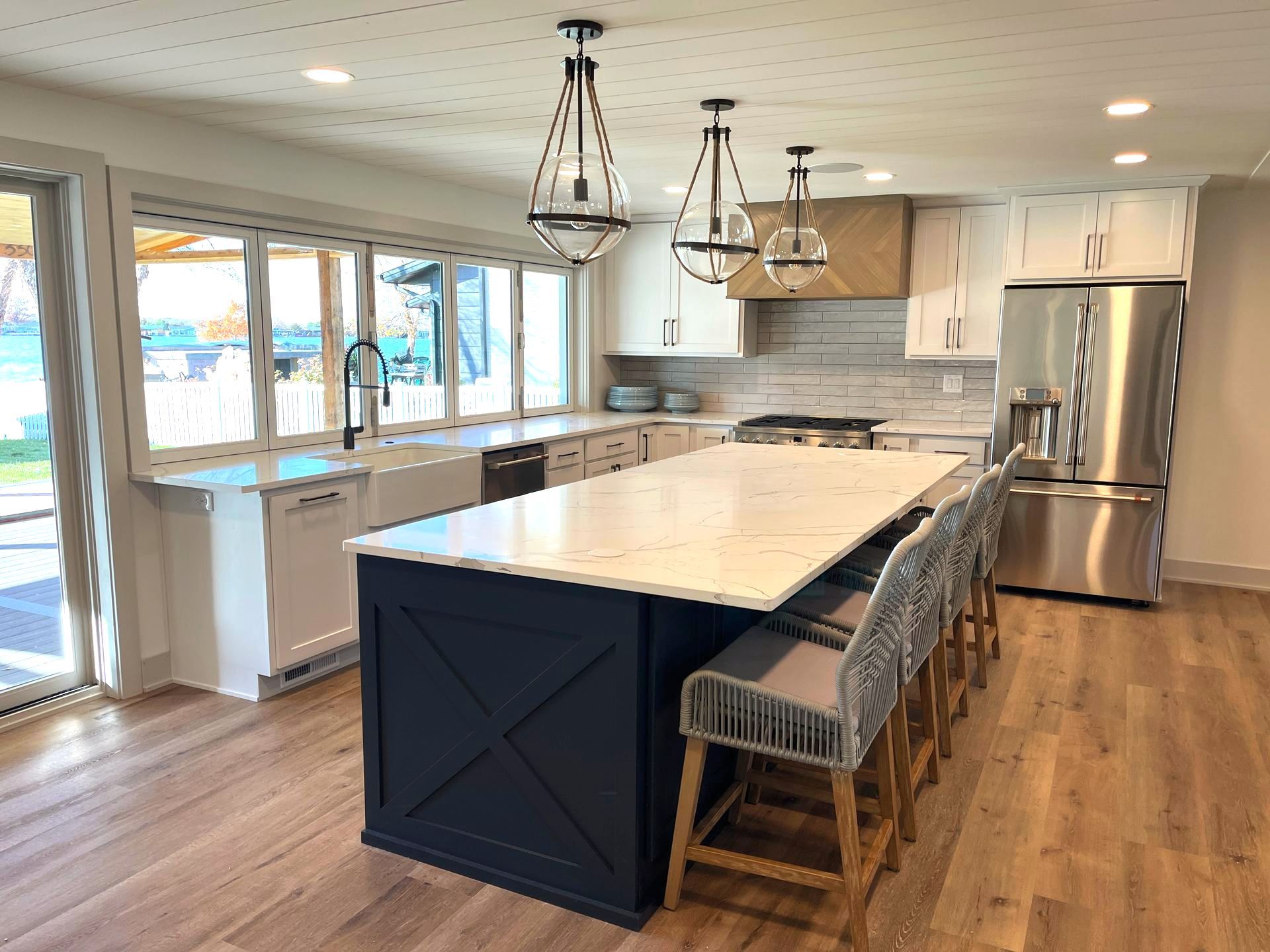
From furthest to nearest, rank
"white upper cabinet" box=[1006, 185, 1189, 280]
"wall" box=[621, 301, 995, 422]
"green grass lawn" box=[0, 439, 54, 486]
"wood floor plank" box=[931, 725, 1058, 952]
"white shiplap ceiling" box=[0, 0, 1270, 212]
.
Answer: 1. "wall" box=[621, 301, 995, 422]
2. "white upper cabinet" box=[1006, 185, 1189, 280]
3. "green grass lawn" box=[0, 439, 54, 486]
4. "white shiplap ceiling" box=[0, 0, 1270, 212]
5. "wood floor plank" box=[931, 725, 1058, 952]

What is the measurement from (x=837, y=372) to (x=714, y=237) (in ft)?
10.5

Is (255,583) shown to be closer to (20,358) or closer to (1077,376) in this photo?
(20,358)

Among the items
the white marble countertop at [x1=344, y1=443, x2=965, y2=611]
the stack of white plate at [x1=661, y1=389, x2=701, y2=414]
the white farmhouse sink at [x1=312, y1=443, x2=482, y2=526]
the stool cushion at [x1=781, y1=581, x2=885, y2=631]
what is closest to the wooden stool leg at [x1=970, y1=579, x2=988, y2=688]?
the white marble countertop at [x1=344, y1=443, x2=965, y2=611]

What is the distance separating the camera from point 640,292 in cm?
628

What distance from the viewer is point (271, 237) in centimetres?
409

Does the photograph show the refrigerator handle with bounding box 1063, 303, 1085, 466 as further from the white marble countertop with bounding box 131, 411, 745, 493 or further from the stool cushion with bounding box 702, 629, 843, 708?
the stool cushion with bounding box 702, 629, 843, 708

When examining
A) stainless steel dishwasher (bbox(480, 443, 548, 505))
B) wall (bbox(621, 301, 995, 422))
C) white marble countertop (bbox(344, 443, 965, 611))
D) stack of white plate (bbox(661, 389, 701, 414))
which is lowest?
stainless steel dishwasher (bbox(480, 443, 548, 505))

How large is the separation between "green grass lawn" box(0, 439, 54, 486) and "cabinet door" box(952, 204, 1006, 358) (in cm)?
455

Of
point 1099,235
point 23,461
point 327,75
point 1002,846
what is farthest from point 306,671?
point 1099,235

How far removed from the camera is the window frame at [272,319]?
4.07 m

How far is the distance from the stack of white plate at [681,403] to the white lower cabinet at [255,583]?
2902mm

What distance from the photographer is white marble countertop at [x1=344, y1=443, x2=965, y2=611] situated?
210 cm

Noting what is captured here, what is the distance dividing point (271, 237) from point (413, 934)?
10.00 ft

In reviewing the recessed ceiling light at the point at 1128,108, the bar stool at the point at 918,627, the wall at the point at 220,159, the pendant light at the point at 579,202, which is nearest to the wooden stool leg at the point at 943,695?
the bar stool at the point at 918,627
